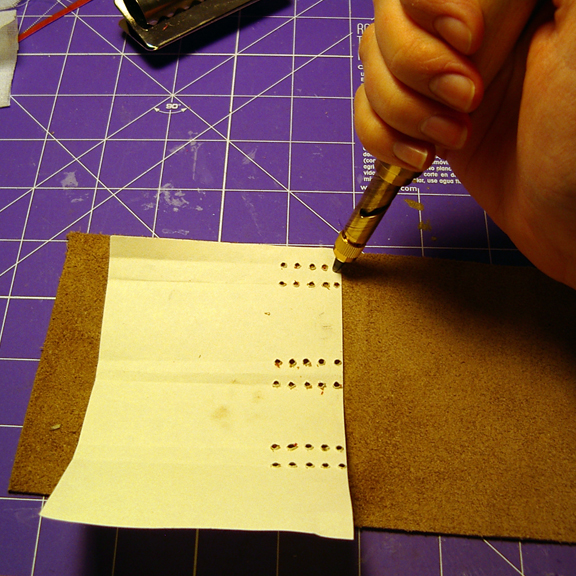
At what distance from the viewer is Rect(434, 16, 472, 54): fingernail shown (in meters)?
0.40

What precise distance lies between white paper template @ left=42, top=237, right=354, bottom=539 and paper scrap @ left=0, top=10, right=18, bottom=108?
457mm

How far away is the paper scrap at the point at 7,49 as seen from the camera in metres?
0.86

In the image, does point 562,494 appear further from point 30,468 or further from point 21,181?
point 21,181

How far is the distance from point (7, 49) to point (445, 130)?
2.82 ft

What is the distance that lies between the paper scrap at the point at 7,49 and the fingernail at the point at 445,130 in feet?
2.60


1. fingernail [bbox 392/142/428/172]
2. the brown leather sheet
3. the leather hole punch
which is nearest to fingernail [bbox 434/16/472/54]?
fingernail [bbox 392/142/428/172]

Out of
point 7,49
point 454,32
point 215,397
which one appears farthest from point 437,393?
point 7,49

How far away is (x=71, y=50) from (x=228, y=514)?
877 mm

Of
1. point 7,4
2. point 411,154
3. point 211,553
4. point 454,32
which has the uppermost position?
point 454,32

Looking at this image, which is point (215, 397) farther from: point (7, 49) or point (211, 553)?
point (7, 49)

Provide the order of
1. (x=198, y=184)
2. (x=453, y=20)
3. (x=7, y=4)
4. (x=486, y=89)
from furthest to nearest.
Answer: (x=7, y=4), (x=198, y=184), (x=486, y=89), (x=453, y=20)

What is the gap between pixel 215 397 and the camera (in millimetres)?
621

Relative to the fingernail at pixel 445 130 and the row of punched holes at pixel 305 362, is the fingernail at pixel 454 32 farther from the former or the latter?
the row of punched holes at pixel 305 362

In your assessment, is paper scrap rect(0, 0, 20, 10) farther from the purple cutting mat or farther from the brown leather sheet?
the brown leather sheet
